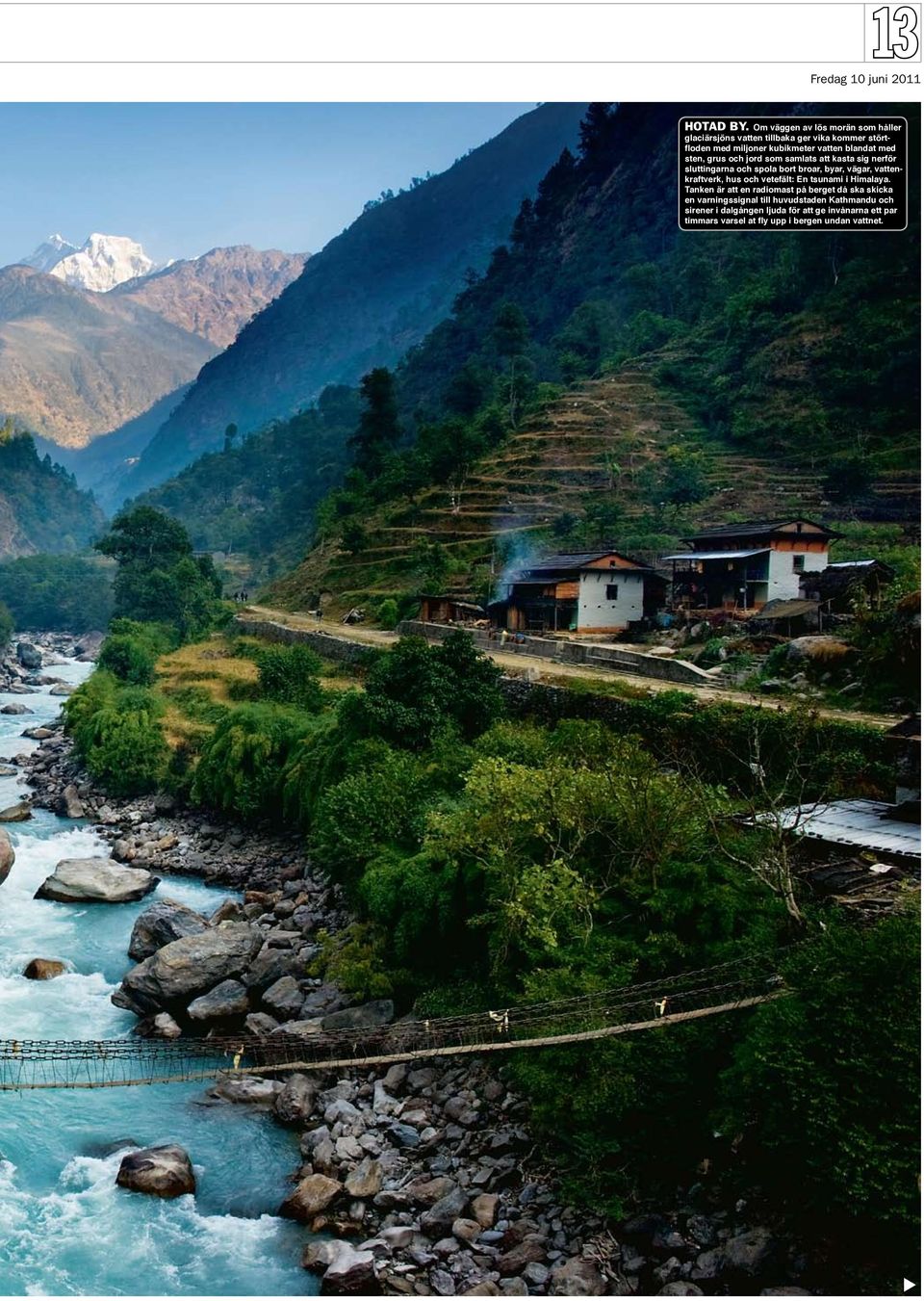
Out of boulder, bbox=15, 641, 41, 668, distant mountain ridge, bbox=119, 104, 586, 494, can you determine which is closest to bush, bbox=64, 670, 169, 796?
boulder, bbox=15, 641, 41, 668

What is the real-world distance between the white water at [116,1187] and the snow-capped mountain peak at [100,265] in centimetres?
12800

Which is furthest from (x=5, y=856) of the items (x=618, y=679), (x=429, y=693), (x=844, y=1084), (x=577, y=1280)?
(x=844, y=1084)

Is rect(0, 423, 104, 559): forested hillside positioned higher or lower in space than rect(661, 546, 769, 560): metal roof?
higher

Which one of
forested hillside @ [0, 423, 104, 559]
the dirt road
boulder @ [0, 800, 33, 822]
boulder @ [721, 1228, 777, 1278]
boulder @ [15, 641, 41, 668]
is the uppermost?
forested hillside @ [0, 423, 104, 559]

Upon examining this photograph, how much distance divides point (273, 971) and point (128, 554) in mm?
25284

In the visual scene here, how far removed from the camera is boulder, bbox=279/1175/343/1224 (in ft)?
21.1

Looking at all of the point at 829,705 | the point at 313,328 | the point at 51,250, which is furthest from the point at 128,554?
the point at 51,250

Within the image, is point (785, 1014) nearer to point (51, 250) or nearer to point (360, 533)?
point (360, 533)

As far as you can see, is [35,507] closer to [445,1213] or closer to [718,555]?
[718,555]

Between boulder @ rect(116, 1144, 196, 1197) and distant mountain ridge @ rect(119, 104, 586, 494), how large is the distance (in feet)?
265

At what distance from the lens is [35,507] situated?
6631 centimetres

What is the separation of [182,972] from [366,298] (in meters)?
99.8

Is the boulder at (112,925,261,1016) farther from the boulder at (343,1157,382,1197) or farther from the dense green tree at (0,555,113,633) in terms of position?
the dense green tree at (0,555,113,633)

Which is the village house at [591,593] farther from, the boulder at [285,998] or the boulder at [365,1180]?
the boulder at [365,1180]
